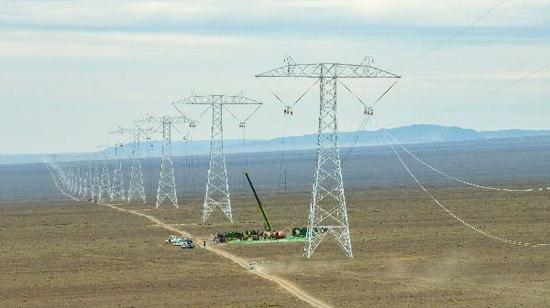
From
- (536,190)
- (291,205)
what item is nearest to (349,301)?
(291,205)

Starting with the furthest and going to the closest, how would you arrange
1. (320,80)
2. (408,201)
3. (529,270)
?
1. (408,201)
2. (320,80)
3. (529,270)

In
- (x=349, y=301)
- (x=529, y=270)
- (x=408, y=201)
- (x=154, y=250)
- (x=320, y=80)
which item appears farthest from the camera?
(x=408, y=201)

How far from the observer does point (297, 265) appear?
8081 centimetres

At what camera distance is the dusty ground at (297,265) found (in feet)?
215

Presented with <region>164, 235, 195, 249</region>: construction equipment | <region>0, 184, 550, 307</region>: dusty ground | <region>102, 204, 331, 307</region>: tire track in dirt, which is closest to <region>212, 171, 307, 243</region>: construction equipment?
<region>164, 235, 195, 249</region>: construction equipment

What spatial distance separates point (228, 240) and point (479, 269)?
2998 centimetres

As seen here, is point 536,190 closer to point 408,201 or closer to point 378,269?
point 408,201

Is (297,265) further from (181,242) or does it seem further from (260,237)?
(260,237)

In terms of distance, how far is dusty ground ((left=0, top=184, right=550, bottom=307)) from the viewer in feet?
215

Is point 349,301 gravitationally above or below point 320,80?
below

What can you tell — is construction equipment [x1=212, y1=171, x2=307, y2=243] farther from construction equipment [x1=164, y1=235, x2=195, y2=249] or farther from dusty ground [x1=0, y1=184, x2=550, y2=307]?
dusty ground [x1=0, y1=184, x2=550, y2=307]

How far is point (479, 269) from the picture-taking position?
75438 millimetres

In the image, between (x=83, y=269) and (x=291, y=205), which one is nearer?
(x=83, y=269)

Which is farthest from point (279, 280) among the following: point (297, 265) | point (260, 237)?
point (260, 237)
